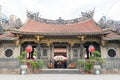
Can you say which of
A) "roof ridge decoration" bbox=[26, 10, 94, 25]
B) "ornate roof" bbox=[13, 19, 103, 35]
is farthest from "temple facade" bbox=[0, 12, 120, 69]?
"roof ridge decoration" bbox=[26, 10, 94, 25]

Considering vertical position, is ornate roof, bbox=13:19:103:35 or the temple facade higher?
ornate roof, bbox=13:19:103:35

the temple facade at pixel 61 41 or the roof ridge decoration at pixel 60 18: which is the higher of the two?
the roof ridge decoration at pixel 60 18

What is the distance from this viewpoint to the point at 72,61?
60.4ft

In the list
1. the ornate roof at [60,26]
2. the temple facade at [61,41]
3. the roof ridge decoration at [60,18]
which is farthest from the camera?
the roof ridge decoration at [60,18]

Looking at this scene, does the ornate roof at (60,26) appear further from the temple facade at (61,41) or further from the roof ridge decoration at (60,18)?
the roof ridge decoration at (60,18)

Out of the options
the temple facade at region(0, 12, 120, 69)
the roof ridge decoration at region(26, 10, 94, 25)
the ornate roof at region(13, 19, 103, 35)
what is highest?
the roof ridge decoration at region(26, 10, 94, 25)

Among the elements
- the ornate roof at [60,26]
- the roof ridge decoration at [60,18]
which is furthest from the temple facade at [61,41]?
the roof ridge decoration at [60,18]

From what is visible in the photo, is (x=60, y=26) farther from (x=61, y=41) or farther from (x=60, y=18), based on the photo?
(x=61, y=41)

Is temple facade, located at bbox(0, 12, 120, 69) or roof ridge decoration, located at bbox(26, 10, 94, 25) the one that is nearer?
temple facade, located at bbox(0, 12, 120, 69)

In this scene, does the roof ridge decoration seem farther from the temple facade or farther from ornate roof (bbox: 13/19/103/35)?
the temple facade

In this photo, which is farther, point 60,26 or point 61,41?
point 60,26

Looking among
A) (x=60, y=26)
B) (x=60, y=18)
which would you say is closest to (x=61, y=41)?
(x=60, y=26)

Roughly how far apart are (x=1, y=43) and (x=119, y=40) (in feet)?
34.2

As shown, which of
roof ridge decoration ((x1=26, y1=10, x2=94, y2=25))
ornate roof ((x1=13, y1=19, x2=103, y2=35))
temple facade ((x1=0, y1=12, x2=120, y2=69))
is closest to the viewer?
temple facade ((x1=0, y1=12, x2=120, y2=69))
